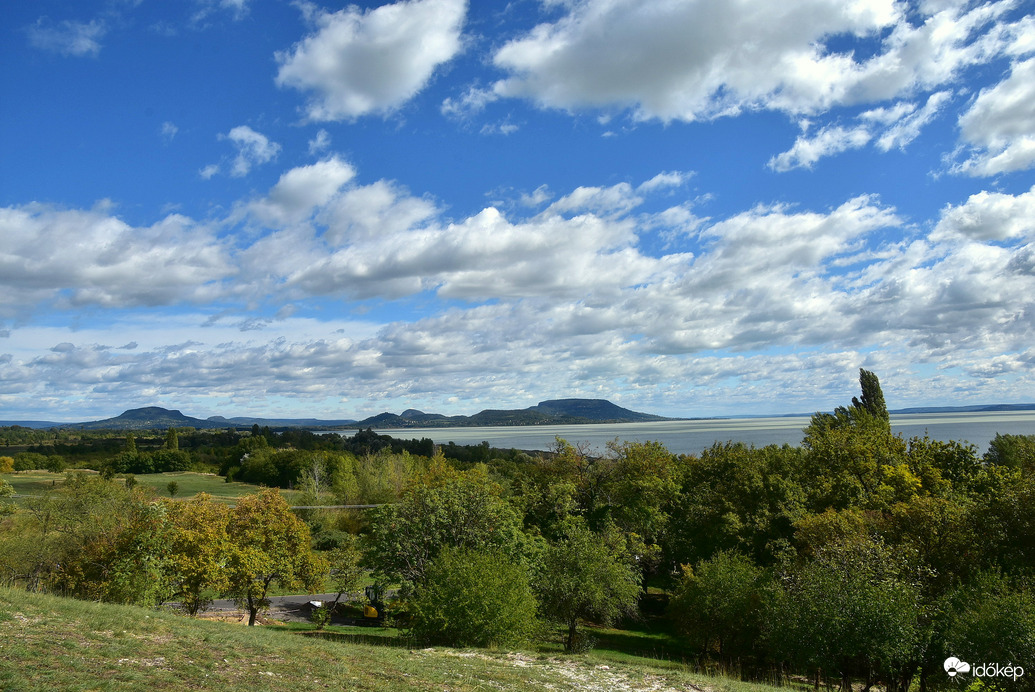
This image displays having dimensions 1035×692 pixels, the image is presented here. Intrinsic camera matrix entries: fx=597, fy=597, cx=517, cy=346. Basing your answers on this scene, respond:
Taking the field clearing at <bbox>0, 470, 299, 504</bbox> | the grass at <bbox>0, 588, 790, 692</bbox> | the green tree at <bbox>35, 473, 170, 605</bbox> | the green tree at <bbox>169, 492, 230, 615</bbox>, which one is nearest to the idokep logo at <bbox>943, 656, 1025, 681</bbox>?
the grass at <bbox>0, 588, 790, 692</bbox>

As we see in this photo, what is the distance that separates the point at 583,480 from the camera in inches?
2058

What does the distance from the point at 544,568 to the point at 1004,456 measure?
66.9 metres

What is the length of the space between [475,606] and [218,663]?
13.7m

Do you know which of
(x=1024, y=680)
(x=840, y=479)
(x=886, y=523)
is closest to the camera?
(x=1024, y=680)

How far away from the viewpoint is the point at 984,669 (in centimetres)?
1789

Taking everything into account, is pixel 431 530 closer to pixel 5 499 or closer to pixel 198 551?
pixel 198 551

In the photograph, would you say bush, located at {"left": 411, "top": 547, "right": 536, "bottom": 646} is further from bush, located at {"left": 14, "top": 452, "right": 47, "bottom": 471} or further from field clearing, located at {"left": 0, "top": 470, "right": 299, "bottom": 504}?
bush, located at {"left": 14, "top": 452, "right": 47, "bottom": 471}

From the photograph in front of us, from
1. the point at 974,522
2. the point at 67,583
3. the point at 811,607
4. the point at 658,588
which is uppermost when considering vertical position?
the point at 974,522

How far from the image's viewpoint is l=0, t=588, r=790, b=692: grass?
11547 millimetres

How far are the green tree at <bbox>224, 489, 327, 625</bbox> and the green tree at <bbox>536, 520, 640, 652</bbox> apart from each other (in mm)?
13029

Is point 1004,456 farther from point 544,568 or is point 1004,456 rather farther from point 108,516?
point 108,516

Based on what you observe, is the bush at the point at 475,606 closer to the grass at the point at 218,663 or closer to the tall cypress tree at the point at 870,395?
the grass at the point at 218,663

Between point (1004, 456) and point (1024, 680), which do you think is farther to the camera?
point (1004, 456)

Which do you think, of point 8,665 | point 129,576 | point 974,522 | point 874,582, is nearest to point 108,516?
point 129,576
